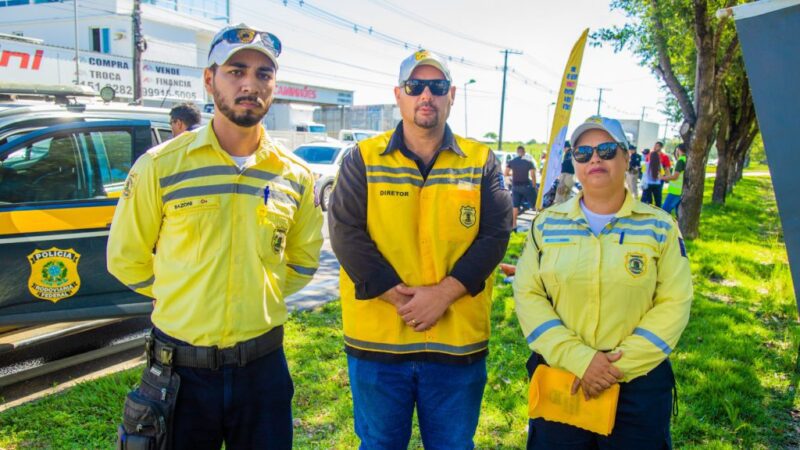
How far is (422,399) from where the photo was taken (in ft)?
8.13

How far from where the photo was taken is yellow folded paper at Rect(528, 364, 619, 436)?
2.30 meters

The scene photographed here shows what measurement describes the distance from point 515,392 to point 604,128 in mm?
2334

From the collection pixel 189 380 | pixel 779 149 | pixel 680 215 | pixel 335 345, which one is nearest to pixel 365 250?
pixel 189 380

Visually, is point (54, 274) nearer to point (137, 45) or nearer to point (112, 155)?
point (112, 155)

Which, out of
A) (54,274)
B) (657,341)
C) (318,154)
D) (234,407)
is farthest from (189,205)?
(318,154)

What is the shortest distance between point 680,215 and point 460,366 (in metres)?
10.3

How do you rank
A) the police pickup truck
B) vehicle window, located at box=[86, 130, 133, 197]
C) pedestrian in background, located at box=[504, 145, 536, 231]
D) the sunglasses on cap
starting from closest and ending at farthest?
the sunglasses on cap
the police pickup truck
vehicle window, located at box=[86, 130, 133, 197]
pedestrian in background, located at box=[504, 145, 536, 231]

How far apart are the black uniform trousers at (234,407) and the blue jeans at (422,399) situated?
367 millimetres

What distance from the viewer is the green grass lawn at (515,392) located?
11.6 feet

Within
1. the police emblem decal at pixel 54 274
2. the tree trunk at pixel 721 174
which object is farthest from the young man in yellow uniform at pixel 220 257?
the tree trunk at pixel 721 174

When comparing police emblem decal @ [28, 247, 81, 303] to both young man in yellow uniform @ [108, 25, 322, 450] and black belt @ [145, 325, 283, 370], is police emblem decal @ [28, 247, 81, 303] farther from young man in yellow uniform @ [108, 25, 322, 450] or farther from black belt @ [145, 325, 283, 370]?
black belt @ [145, 325, 283, 370]

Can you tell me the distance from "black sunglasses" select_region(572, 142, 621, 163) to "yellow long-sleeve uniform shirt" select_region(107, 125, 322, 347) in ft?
4.38

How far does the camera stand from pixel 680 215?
11.2 meters

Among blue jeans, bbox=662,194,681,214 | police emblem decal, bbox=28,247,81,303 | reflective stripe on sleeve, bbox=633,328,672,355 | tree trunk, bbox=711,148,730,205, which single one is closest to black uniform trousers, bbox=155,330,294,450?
reflective stripe on sleeve, bbox=633,328,672,355
